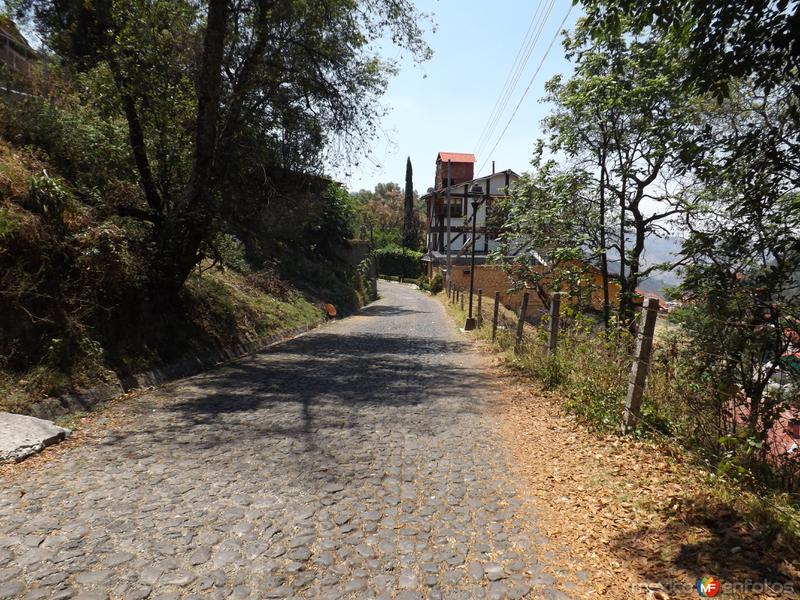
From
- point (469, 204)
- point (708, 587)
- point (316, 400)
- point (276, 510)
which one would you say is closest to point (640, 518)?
point (708, 587)

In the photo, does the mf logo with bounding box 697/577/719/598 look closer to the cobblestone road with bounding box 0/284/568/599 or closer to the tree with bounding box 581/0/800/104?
the cobblestone road with bounding box 0/284/568/599

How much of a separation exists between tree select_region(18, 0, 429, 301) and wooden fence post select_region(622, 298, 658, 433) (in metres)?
7.69

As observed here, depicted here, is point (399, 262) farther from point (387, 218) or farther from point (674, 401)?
point (674, 401)

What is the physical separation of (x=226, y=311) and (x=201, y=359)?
291cm

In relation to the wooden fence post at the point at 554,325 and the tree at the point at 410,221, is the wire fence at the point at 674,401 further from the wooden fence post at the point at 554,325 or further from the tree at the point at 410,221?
the tree at the point at 410,221

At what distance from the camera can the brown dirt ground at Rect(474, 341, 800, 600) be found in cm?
332

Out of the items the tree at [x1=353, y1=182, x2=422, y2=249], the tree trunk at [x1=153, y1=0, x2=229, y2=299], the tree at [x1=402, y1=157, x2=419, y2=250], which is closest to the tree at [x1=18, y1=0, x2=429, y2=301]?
the tree trunk at [x1=153, y1=0, x2=229, y2=299]

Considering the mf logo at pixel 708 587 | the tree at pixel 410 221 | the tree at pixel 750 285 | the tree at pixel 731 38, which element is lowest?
the mf logo at pixel 708 587

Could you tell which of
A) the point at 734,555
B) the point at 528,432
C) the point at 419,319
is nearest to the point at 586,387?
the point at 528,432

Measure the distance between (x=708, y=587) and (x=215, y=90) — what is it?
33.6ft

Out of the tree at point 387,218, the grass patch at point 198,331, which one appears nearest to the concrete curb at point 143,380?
the grass patch at point 198,331

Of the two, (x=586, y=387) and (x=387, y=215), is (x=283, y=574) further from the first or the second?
(x=387, y=215)

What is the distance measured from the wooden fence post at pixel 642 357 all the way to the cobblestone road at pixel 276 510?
1.56 metres

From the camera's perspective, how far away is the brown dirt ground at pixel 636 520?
131 inches
